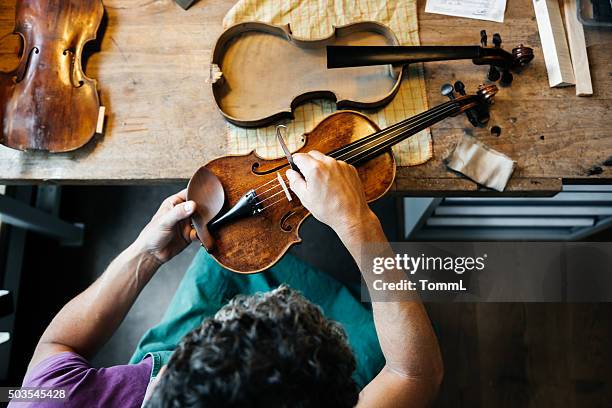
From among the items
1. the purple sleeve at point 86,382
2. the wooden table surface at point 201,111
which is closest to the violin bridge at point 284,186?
the wooden table surface at point 201,111

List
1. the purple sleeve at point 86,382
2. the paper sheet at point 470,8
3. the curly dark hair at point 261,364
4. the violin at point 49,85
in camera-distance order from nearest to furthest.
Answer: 1. the curly dark hair at point 261,364
2. the purple sleeve at point 86,382
3. the violin at point 49,85
4. the paper sheet at point 470,8

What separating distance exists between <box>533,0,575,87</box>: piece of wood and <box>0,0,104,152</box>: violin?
52.8 inches

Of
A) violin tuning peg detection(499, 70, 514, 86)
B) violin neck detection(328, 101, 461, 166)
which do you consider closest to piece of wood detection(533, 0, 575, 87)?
violin tuning peg detection(499, 70, 514, 86)

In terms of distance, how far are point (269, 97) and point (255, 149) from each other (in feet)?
0.52

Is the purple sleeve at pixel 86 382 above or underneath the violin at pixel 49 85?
underneath

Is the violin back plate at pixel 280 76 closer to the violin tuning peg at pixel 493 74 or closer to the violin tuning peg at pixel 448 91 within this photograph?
the violin tuning peg at pixel 448 91

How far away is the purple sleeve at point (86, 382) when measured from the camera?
3.60 feet

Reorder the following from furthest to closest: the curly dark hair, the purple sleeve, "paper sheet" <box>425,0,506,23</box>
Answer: "paper sheet" <box>425,0,506,23</box>, the purple sleeve, the curly dark hair

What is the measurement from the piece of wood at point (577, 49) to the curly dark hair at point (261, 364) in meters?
1.08

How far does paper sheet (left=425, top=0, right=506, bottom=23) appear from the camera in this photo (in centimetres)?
142

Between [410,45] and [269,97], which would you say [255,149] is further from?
[410,45]

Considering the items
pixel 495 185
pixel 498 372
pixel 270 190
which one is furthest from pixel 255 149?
pixel 498 372

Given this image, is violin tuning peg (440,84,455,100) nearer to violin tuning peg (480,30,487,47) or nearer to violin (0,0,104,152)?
violin tuning peg (480,30,487,47)

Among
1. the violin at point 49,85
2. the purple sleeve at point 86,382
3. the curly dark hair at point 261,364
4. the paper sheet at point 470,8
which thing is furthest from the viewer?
the paper sheet at point 470,8
